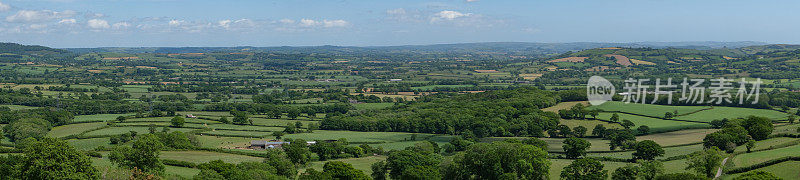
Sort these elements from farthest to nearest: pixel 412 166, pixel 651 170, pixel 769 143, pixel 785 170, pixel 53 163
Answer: pixel 769 143 < pixel 412 166 < pixel 651 170 < pixel 785 170 < pixel 53 163

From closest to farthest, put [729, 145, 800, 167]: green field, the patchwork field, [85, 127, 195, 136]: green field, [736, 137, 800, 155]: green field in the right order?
[729, 145, 800, 167]: green field < [736, 137, 800, 155]: green field < [85, 127, 195, 136]: green field < the patchwork field

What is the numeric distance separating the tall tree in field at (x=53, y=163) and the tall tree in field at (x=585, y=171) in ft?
108

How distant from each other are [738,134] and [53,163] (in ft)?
194

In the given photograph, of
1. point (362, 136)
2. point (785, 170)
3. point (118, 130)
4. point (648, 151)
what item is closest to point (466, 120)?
point (362, 136)

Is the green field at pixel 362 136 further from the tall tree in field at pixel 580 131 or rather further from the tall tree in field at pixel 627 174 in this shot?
the tall tree in field at pixel 627 174

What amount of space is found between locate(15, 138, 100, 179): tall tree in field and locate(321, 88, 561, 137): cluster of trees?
45490 millimetres

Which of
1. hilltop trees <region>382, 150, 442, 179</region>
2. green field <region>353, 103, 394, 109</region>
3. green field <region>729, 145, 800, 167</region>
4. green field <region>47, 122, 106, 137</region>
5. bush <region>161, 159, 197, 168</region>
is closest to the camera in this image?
hilltop trees <region>382, 150, 442, 179</region>

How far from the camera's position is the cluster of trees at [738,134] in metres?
53.0

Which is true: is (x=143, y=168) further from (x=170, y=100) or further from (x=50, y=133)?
(x=170, y=100)

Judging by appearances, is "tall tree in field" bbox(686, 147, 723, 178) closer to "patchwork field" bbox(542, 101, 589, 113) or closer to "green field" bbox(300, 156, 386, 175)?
"green field" bbox(300, 156, 386, 175)

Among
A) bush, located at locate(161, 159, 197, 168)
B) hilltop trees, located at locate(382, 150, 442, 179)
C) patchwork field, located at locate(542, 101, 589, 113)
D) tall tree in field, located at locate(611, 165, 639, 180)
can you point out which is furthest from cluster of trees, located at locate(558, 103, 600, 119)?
bush, located at locate(161, 159, 197, 168)

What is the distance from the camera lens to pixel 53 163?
35500 millimetres

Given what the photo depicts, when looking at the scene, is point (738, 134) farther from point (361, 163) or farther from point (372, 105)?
point (372, 105)

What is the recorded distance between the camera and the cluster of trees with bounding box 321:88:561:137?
75250 millimetres
